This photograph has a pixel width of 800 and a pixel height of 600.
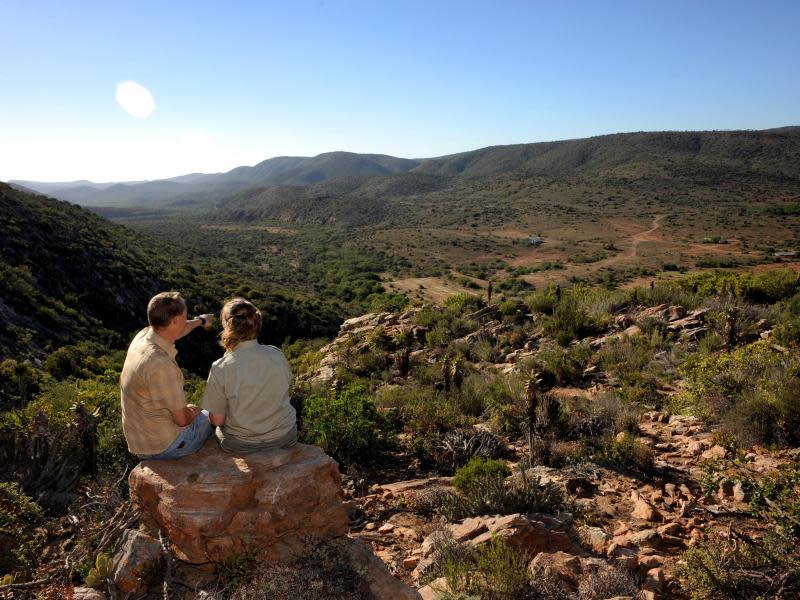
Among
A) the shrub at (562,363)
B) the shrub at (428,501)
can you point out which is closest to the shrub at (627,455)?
the shrub at (428,501)

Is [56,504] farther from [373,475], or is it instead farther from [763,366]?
[763,366]

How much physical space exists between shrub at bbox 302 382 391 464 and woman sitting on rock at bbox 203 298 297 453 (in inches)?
114

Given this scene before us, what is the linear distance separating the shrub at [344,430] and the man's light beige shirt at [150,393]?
3.16 meters

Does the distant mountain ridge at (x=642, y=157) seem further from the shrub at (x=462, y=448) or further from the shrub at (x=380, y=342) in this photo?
the shrub at (x=462, y=448)

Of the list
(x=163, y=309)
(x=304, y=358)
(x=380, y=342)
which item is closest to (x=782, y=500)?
(x=163, y=309)

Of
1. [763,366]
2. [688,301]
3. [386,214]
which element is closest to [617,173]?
[386,214]

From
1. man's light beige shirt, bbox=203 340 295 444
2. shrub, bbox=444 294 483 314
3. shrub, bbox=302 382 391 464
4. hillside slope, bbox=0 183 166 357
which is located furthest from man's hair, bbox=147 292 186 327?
hillside slope, bbox=0 183 166 357

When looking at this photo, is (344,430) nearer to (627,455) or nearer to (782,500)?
(627,455)

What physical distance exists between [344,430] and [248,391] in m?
3.27

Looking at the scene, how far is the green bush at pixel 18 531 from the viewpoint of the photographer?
3.35 metres

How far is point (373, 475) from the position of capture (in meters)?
6.11

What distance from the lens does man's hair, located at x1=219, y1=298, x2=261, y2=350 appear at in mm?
3371

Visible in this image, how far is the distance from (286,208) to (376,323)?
93.7 m

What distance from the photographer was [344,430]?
6.38 m
